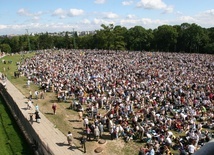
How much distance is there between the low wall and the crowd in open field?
3.50 meters

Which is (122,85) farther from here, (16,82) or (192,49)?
(192,49)

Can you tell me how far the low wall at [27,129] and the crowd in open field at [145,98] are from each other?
3505 mm

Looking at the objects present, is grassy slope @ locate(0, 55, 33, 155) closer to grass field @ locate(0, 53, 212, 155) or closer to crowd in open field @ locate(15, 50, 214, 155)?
grass field @ locate(0, 53, 212, 155)

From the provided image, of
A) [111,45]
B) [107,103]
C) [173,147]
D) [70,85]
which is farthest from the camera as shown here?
[111,45]

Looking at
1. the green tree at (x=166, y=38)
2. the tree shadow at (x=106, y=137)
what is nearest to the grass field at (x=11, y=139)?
the tree shadow at (x=106, y=137)

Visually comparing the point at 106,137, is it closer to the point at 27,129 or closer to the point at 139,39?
the point at 27,129

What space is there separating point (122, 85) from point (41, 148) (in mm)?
17605

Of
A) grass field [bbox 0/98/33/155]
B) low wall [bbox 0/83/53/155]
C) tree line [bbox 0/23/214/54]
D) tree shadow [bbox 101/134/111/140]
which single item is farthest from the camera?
tree line [bbox 0/23/214/54]

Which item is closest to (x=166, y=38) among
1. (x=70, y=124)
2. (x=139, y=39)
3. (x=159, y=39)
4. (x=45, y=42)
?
(x=159, y=39)

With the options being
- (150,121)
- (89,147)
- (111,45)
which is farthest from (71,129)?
(111,45)

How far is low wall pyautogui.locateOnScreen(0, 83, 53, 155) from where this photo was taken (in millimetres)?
18513

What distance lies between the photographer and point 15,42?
129500 mm

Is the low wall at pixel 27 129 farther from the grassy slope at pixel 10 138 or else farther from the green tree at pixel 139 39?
the green tree at pixel 139 39

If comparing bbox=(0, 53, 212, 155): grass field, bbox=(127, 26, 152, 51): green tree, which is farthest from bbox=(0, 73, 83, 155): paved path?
bbox=(127, 26, 152, 51): green tree
